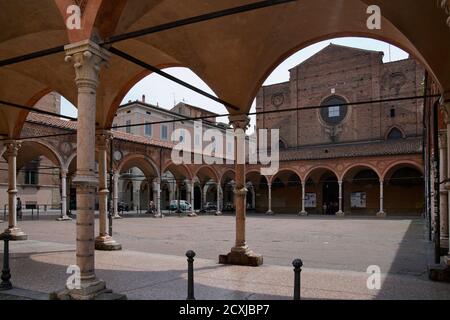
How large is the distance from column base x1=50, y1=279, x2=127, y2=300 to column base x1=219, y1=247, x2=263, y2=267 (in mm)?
3558

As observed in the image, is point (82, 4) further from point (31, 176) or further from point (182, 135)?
point (182, 135)

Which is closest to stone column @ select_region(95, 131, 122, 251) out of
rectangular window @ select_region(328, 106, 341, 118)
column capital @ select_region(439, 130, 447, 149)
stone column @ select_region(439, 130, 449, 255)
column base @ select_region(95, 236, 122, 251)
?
column base @ select_region(95, 236, 122, 251)

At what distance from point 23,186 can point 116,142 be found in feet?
42.3

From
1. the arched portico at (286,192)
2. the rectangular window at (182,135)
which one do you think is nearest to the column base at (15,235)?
the arched portico at (286,192)

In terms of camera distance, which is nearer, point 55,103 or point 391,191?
point 391,191

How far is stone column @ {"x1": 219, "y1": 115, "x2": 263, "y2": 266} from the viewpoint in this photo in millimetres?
Result: 8391

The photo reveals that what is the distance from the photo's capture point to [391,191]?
32.2 m

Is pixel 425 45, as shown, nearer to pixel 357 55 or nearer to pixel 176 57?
pixel 176 57

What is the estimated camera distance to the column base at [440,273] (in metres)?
6.83

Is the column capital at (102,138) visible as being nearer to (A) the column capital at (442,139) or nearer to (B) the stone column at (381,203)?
(A) the column capital at (442,139)

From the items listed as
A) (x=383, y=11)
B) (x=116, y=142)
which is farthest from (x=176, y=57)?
(x=116, y=142)

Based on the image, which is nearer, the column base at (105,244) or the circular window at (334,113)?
the column base at (105,244)

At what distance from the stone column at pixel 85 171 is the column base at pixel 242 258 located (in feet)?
12.1

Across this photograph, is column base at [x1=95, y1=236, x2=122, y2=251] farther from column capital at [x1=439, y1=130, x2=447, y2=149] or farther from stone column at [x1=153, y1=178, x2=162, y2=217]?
stone column at [x1=153, y1=178, x2=162, y2=217]
